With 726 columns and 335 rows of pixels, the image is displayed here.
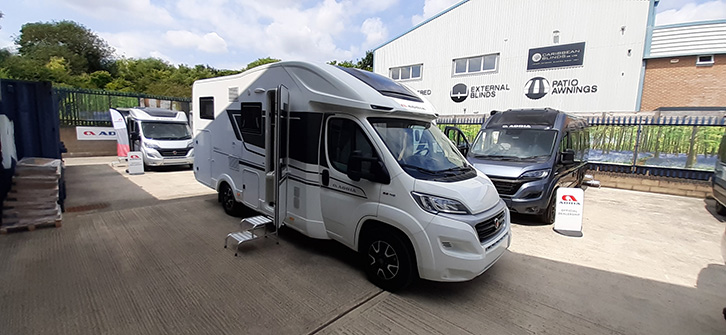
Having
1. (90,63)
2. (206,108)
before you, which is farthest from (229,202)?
(90,63)

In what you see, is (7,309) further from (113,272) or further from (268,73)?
(268,73)

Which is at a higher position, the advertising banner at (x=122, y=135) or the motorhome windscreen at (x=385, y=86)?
the motorhome windscreen at (x=385, y=86)

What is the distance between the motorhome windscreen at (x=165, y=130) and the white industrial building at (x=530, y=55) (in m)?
14.6

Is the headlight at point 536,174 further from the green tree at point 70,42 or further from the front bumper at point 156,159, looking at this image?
the green tree at point 70,42

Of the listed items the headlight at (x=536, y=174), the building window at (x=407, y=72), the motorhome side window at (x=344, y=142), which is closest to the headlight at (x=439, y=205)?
the motorhome side window at (x=344, y=142)

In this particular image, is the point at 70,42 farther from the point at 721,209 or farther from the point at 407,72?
the point at 721,209

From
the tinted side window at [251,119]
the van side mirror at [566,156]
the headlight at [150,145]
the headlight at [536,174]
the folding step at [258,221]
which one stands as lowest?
the folding step at [258,221]

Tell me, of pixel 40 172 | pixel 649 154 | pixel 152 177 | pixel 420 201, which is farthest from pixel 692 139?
pixel 152 177

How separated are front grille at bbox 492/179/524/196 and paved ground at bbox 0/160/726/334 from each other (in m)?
0.75

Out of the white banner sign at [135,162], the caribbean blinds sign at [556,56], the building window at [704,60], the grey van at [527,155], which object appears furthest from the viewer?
the caribbean blinds sign at [556,56]

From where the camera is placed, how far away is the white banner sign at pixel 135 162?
10.1 m

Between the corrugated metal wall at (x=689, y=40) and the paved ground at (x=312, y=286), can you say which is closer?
the paved ground at (x=312, y=286)

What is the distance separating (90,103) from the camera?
14.2 m

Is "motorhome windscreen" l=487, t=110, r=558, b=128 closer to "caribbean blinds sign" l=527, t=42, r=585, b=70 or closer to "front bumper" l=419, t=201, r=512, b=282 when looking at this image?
"front bumper" l=419, t=201, r=512, b=282
